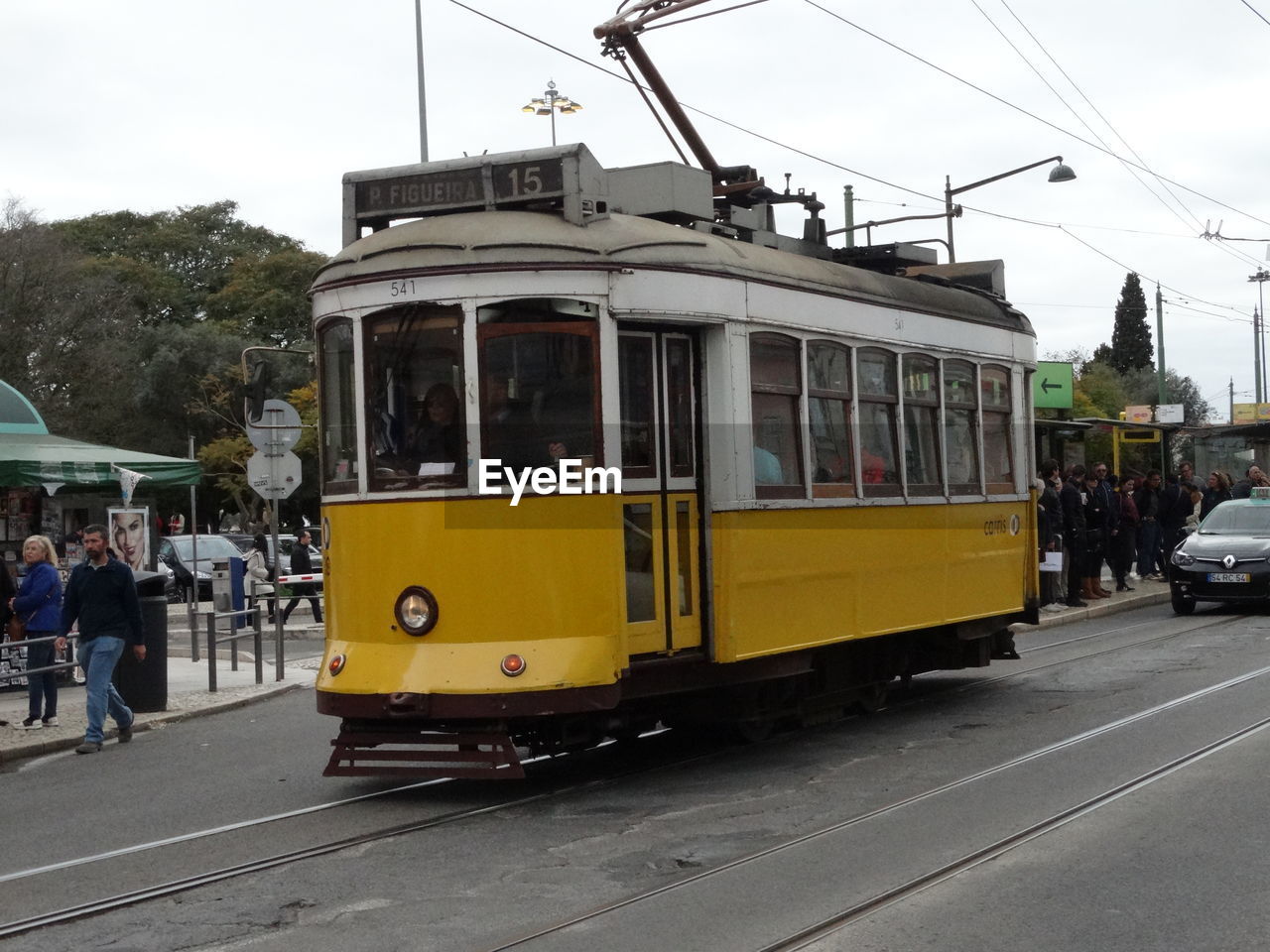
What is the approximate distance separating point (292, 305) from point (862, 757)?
5226 centimetres

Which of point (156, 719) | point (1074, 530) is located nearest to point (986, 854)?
point (156, 719)

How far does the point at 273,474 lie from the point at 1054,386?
978 inches

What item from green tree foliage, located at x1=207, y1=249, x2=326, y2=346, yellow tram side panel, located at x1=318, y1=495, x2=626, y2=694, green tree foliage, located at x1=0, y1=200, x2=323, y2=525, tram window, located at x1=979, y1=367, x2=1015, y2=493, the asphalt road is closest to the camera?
the asphalt road

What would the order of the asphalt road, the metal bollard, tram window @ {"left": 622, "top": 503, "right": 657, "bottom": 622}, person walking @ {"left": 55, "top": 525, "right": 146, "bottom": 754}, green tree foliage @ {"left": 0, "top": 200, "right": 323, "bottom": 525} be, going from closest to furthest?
the asphalt road
tram window @ {"left": 622, "top": 503, "right": 657, "bottom": 622}
person walking @ {"left": 55, "top": 525, "right": 146, "bottom": 754}
the metal bollard
green tree foliage @ {"left": 0, "top": 200, "right": 323, "bottom": 525}

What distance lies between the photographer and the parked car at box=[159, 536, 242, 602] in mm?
34312

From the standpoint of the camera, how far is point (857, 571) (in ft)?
34.9

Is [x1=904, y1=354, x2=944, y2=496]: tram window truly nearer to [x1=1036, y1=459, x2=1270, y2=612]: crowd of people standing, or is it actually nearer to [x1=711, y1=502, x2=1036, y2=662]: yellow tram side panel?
[x1=711, y1=502, x2=1036, y2=662]: yellow tram side panel

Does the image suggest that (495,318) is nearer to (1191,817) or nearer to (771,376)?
(771,376)

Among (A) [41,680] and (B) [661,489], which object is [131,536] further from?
A: (B) [661,489]

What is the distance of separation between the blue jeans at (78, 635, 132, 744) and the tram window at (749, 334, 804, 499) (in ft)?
17.2

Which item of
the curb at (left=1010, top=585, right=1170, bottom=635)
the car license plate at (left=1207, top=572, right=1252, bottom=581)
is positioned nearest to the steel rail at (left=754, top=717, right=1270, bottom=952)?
the curb at (left=1010, top=585, right=1170, bottom=635)

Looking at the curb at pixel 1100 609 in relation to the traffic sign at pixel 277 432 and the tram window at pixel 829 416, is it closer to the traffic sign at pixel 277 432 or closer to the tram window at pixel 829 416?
the traffic sign at pixel 277 432

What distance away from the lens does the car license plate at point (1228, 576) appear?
2000cm

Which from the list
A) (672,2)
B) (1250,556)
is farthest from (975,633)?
(1250,556)
